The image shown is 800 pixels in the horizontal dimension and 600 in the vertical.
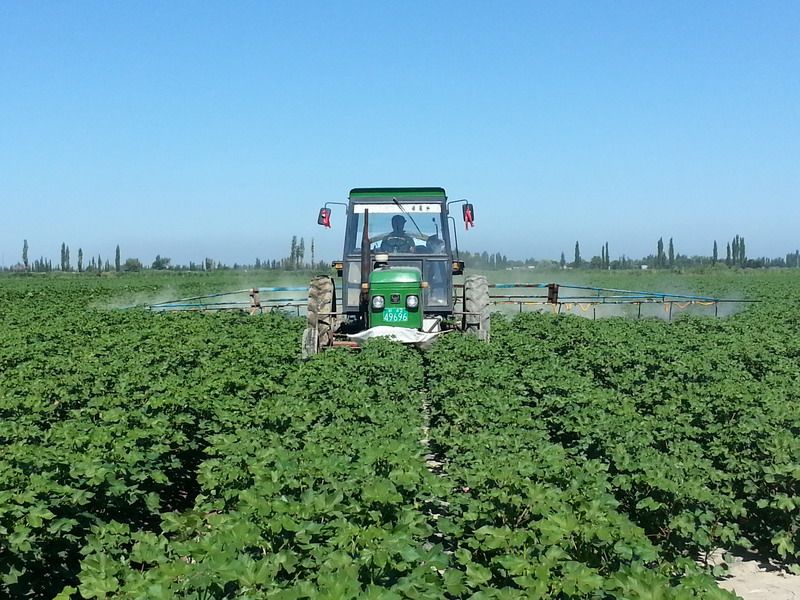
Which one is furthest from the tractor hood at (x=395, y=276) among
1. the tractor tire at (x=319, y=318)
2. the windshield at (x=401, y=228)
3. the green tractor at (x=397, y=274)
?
the tractor tire at (x=319, y=318)

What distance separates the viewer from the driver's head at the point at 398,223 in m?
12.6

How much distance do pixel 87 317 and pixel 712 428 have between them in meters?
15.4

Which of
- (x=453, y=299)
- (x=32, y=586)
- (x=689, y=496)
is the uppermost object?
(x=453, y=299)

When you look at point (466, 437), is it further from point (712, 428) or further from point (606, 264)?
point (606, 264)

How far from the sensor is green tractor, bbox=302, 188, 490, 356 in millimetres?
11883

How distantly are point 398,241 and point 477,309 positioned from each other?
1.74m

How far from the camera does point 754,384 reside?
27.6 ft

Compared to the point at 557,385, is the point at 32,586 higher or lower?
lower

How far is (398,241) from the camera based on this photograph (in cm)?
1281

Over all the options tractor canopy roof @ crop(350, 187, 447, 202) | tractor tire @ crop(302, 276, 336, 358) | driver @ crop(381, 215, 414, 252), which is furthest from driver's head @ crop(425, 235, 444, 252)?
tractor tire @ crop(302, 276, 336, 358)

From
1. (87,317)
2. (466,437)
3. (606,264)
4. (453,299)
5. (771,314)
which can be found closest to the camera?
(466,437)

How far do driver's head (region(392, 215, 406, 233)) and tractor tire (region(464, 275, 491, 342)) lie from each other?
4.89 feet

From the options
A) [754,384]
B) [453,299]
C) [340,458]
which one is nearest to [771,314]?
[453,299]

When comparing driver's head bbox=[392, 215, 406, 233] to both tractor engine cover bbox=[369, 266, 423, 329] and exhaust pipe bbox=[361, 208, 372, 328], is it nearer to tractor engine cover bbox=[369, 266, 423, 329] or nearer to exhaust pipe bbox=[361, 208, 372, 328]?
exhaust pipe bbox=[361, 208, 372, 328]
